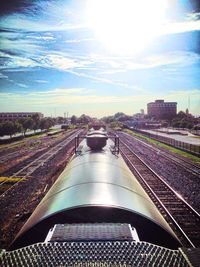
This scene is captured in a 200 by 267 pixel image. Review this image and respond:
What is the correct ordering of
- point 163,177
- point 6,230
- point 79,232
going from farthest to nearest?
point 163,177 < point 6,230 < point 79,232

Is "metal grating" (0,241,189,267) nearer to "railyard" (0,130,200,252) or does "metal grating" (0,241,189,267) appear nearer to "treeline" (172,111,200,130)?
"railyard" (0,130,200,252)

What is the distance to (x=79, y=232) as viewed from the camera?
2.93 m

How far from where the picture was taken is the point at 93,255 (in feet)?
8.11

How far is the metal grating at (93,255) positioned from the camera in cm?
240

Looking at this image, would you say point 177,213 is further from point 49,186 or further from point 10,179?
point 10,179

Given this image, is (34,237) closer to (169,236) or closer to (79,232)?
(79,232)

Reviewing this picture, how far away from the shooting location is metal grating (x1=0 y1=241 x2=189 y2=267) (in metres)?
2.40

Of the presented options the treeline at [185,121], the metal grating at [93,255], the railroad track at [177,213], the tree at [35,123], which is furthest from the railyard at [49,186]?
the tree at [35,123]

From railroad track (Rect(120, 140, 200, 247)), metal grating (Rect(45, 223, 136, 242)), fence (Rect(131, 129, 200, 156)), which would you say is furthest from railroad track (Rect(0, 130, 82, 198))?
fence (Rect(131, 129, 200, 156))

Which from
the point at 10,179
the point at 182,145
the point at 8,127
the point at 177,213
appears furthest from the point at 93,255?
the point at 8,127

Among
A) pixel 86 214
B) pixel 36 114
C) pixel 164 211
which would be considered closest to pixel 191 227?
pixel 164 211

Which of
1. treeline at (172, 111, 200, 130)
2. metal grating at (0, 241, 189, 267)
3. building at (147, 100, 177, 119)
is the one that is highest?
building at (147, 100, 177, 119)

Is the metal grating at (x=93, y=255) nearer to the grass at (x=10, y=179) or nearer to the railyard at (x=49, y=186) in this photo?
the railyard at (x=49, y=186)

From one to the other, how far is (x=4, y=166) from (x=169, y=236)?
44.2 feet
